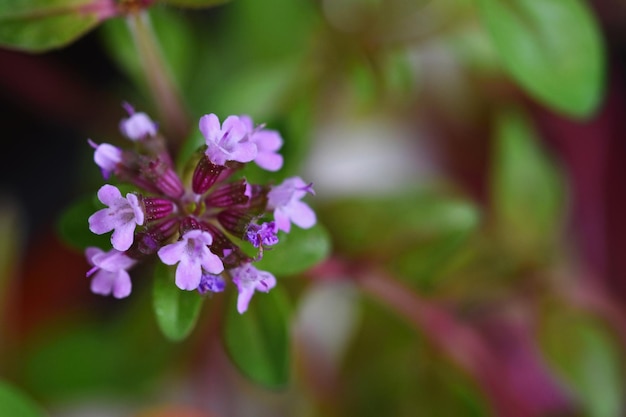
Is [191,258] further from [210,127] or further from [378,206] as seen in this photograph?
[378,206]

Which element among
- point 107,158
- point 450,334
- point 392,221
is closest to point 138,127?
point 107,158

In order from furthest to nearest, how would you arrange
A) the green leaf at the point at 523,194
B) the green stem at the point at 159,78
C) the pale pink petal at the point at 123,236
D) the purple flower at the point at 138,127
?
1. the green leaf at the point at 523,194
2. the green stem at the point at 159,78
3. the purple flower at the point at 138,127
4. the pale pink petal at the point at 123,236

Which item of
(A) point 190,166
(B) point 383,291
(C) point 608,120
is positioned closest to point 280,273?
(A) point 190,166

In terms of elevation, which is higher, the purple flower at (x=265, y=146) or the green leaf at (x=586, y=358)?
the purple flower at (x=265, y=146)

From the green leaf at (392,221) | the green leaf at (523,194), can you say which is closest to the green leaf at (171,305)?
the green leaf at (392,221)

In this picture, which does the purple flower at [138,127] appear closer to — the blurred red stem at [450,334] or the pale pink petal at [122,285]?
the pale pink petal at [122,285]

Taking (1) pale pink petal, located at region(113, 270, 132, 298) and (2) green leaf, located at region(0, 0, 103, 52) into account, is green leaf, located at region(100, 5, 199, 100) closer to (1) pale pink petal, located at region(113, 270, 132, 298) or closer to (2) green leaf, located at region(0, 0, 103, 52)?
(2) green leaf, located at region(0, 0, 103, 52)

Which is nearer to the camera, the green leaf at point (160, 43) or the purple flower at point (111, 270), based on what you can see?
the purple flower at point (111, 270)
